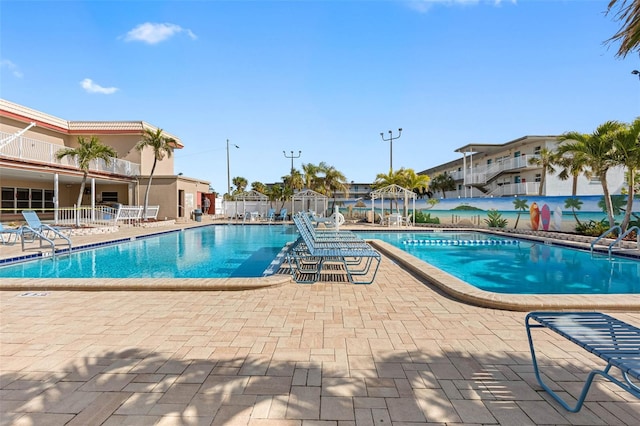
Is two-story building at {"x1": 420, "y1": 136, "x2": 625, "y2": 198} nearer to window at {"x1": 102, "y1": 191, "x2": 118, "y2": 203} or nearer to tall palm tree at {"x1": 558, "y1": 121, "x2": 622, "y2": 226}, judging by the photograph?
tall palm tree at {"x1": 558, "y1": 121, "x2": 622, "y2": 226}

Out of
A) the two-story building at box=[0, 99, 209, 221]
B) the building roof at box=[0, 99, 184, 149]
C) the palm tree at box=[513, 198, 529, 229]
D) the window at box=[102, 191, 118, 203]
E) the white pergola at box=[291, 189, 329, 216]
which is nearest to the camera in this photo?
the two-story building at box=[0, 99, 209, 221]

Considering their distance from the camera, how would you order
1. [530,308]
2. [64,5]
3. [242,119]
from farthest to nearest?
[242,119], [64,5], [530,308]

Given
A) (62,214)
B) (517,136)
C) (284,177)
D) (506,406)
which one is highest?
(517,136)

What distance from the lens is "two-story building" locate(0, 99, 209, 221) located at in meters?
15.7

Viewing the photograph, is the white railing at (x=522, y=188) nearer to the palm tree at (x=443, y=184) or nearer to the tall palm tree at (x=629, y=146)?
the palm tree at (x=443, y=184)

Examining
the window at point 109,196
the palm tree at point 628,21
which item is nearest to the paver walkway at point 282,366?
the palm tree at point 628,21

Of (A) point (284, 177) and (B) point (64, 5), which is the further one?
(A) point (284, 177)

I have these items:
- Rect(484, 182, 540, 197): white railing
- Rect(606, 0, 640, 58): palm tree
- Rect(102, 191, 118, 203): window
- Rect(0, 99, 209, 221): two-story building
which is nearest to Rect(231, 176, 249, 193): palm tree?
Rect(0, 99, 209, 221): two-story building

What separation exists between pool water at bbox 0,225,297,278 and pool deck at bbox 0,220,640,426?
3209 mm

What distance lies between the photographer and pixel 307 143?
100.0 ft

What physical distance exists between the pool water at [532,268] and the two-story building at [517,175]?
12.3 meters

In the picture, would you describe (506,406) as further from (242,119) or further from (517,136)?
(517,136)

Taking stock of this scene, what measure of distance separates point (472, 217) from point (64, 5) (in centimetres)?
1910

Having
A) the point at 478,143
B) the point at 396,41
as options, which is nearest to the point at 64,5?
the point at 396,41
